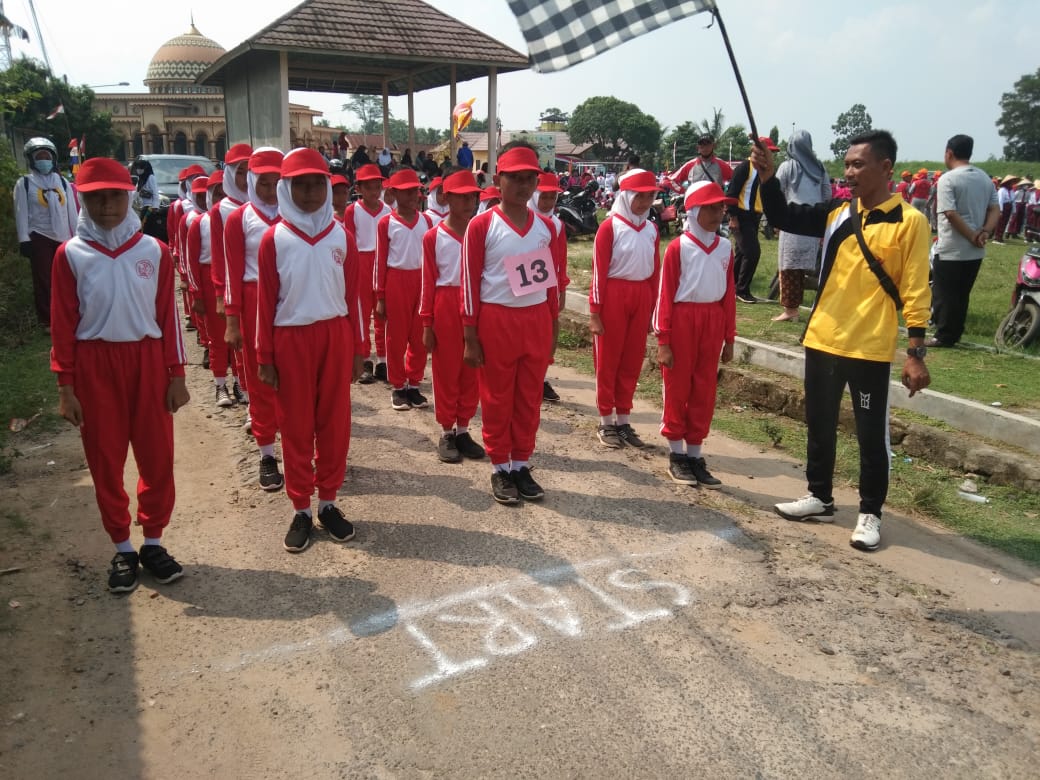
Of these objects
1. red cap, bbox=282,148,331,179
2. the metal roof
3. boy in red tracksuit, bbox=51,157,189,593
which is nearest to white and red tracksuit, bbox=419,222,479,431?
red cap, bbox=282,148,331,179

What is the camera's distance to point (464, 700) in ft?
9.85

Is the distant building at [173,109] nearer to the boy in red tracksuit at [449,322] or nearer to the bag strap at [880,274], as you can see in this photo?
the boy in red tracksuit at [449,322]

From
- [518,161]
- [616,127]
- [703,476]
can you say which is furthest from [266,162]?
[616,127]

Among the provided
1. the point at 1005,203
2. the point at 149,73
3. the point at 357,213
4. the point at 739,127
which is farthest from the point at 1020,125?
the point at 357,213

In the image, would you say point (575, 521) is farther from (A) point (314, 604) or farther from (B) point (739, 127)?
(B) point (739, 127)

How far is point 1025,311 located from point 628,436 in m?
4.70

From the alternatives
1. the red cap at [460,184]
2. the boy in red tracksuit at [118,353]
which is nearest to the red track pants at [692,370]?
the red cap at [460,184]

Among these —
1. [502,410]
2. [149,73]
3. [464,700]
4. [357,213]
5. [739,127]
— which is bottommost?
[464,700]

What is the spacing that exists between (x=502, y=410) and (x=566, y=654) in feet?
6.02

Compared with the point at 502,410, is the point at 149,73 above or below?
above

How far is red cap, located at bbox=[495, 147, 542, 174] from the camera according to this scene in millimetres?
4484

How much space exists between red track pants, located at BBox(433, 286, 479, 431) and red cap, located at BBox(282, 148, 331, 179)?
Result: 169 centimetres

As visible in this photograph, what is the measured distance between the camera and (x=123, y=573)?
3.84 meters

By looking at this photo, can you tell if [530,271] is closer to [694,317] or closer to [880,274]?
[694,317]
